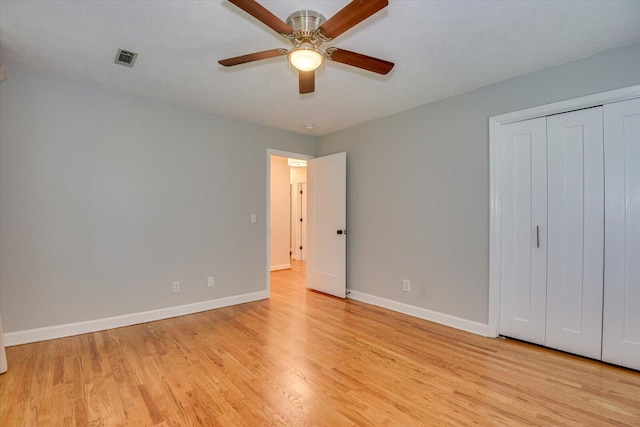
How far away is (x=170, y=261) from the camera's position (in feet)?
11.6

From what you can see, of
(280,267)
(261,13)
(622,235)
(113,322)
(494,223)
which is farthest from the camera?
(280,267)

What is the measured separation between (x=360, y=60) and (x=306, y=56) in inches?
14.1

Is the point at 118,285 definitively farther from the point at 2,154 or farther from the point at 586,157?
the point at 586,157

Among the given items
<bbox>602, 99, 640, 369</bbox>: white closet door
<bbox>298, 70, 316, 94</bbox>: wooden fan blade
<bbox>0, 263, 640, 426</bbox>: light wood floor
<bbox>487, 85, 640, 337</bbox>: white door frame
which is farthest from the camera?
<bbox>487, 85, 640, 337</bbox>: white door frame

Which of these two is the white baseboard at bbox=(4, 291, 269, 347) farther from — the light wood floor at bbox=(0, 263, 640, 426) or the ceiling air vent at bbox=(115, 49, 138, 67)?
the ceiling air vent at bbox=(115, 49, 138, 67)

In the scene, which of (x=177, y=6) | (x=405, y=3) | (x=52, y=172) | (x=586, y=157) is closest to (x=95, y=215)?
(x=52, y=172)

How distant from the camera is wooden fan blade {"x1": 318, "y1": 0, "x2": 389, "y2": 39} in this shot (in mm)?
1468

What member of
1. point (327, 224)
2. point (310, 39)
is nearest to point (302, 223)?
point (327, 224)

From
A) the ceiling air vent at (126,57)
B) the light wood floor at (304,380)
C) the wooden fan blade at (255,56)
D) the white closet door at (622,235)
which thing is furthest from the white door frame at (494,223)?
the ceiling air vent at (126,57)

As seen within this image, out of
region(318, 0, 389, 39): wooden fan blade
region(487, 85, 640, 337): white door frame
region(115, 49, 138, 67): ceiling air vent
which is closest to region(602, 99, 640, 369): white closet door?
region(487, 85, 640, 337): white door frame

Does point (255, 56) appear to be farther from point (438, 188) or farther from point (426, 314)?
point (426, 314)

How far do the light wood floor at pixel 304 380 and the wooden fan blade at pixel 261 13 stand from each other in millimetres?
2257

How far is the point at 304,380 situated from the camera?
2205 mm

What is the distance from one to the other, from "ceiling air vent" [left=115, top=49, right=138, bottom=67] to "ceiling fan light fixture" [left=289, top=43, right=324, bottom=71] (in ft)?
4.76
